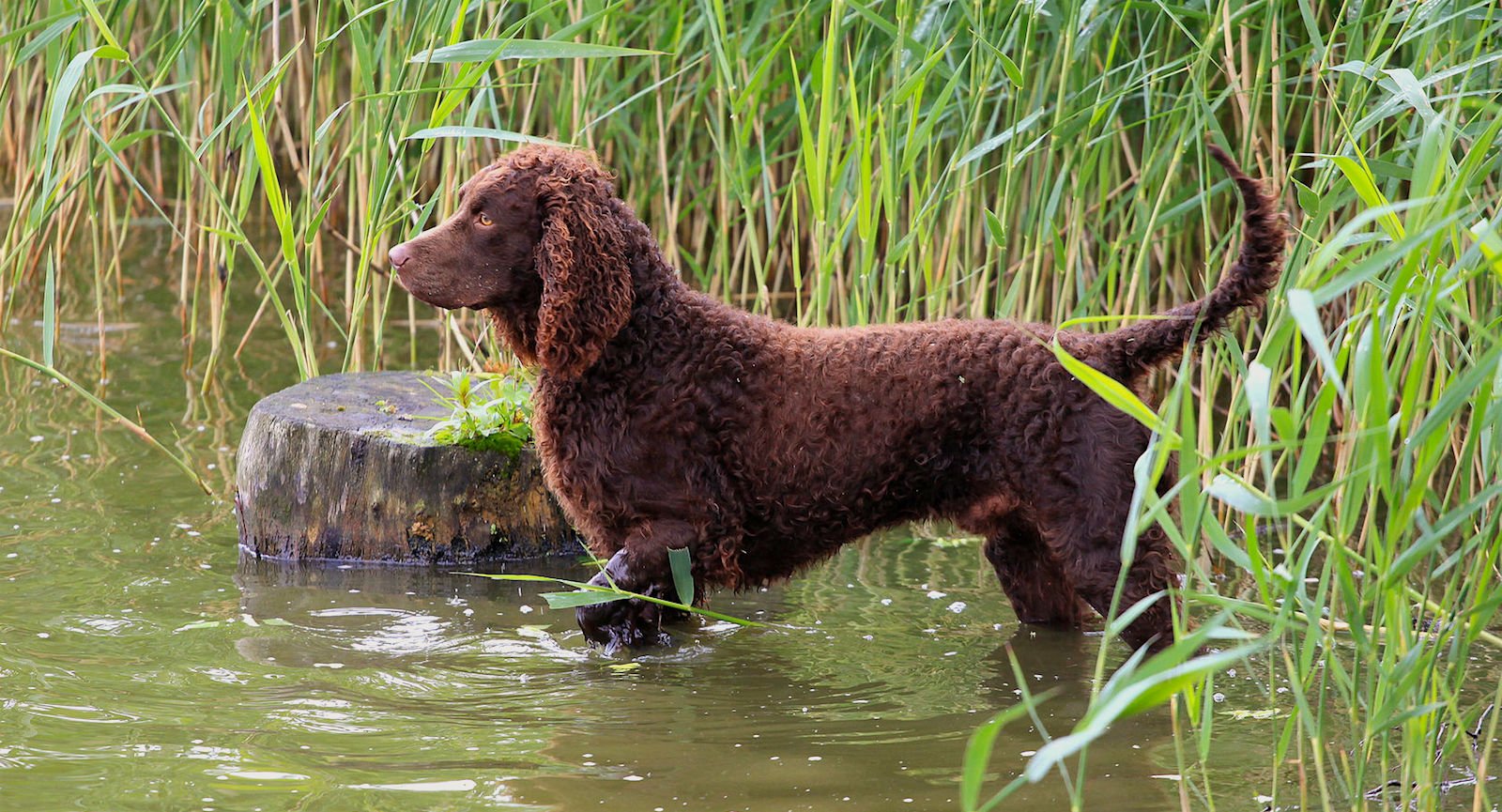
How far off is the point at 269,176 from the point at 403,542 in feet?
3.75

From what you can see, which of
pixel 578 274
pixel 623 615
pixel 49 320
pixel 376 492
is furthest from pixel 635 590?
pixel 49 320

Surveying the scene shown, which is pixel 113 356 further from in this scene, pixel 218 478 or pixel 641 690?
pixel 641 690

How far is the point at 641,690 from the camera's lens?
331 cm

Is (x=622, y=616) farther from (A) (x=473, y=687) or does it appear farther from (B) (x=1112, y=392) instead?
(B) (x=1112, y=392)

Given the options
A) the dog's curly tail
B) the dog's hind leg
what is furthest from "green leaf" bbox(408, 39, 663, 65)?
the dog's hind leg

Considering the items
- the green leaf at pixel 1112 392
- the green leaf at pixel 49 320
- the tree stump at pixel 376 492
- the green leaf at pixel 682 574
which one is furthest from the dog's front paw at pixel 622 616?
the green leaf at pixel 1112 392

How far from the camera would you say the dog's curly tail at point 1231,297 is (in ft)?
10.1

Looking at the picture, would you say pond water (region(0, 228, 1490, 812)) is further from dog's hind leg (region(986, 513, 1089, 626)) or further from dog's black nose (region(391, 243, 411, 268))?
dog's black nose (region(391, 243, 411, 268))

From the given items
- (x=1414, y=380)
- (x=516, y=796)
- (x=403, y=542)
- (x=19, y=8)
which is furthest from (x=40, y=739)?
(x=19, y=8)

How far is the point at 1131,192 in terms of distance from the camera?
4422 millimetres

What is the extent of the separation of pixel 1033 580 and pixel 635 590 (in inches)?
39.5

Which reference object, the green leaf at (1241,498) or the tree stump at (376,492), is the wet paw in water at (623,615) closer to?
the tree stump at (376,492)

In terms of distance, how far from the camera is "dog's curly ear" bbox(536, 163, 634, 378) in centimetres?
338

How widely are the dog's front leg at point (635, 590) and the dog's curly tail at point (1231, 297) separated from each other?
3.48ft
